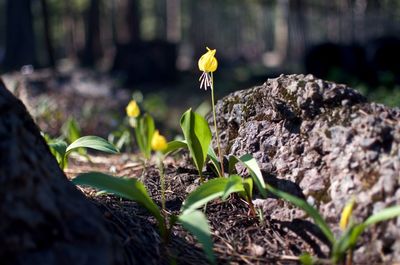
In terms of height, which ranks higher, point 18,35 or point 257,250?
point 18,35

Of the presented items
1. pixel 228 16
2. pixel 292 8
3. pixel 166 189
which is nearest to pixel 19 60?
pixel 292 8

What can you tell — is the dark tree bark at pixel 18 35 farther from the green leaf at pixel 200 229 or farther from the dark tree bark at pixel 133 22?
the green leaf at pixel 200 229

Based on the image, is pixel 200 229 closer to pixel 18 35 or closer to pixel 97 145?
pixel 97 145

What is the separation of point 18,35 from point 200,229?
17.9 m

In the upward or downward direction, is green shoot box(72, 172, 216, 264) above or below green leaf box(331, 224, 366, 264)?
above

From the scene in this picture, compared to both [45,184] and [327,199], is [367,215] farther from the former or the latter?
[45,184]

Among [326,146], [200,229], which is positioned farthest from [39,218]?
[326,146]

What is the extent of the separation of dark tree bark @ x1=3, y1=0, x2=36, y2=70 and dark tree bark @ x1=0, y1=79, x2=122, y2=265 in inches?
674

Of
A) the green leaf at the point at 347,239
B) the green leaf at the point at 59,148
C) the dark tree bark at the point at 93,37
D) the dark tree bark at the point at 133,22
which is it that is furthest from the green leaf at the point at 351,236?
the dark tree bark at the point at 93,37

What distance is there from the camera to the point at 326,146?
196 cm

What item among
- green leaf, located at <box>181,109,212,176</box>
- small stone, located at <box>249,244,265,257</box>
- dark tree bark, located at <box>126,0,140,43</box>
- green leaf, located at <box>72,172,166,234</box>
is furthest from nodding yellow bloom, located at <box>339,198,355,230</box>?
dark tree bark, located at <box>126,0,140,43</box>

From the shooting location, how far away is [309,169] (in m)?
2.00

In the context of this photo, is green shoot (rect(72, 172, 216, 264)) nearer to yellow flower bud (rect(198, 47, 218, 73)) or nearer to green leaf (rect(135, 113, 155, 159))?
yellow flower bud (rect(198, 47, 218, 73))

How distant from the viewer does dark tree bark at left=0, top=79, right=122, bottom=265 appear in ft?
4.61
